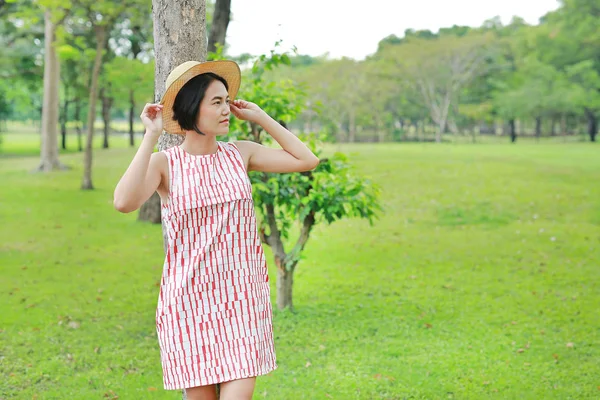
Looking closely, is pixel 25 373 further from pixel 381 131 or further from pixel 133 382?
pixel 381 131

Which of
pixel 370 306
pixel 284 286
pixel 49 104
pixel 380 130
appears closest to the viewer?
pixel 284 286

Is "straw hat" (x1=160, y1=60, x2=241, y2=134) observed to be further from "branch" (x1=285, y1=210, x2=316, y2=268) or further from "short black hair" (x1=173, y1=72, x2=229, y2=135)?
"branch" (x1=285, y1=210, x2=316, y2=268)

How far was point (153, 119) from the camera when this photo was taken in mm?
2568

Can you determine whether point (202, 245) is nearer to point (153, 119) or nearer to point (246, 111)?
point (153, 119)

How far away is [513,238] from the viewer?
11156mm

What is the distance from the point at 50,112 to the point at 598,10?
30.0 meters

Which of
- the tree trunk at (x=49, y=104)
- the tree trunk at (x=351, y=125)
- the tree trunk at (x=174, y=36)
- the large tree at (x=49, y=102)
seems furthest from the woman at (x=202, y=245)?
the tree trunk at (x=351, y=125)

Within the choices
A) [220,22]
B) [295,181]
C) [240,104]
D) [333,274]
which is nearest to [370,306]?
[333,274]

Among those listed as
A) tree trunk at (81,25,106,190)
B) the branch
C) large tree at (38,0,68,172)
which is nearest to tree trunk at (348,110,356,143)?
large tree at (38,0,68,172)

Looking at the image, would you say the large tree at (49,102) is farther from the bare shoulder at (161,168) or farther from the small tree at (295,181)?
the bare shoulder at (161,168)

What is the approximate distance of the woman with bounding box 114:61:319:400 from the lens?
2.54 meters

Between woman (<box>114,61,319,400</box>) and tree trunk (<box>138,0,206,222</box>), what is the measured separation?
21.6 inches

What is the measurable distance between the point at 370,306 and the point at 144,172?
5.02 meters

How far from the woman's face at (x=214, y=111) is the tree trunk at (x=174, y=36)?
0.56 metres
